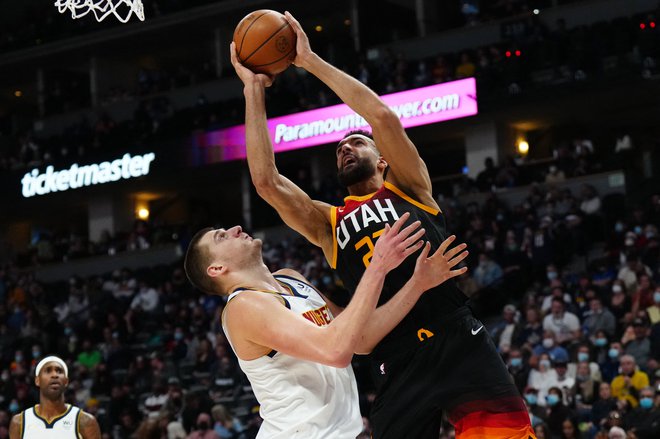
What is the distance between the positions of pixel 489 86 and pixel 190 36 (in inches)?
447

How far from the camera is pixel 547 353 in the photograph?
12961mm

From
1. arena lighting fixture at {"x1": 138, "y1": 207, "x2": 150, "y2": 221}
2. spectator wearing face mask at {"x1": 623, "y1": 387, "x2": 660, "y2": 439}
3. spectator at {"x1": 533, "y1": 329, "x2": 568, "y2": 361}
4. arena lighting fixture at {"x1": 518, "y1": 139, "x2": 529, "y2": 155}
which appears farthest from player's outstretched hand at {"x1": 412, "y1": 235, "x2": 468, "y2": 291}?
arena lighting fixture at {"x1": 138, "y1": 207, "x2": 150, "y2": 221}

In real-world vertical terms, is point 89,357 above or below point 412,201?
below

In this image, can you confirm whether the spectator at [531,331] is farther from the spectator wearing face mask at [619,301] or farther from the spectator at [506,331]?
the spectator wearing face mask at [619,301]

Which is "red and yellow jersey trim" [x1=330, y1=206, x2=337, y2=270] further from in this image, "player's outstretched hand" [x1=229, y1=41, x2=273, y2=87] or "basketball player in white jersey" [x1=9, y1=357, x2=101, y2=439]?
"basketball player in white jersey" [x1=9, y1=357, x2=101, y2=439]

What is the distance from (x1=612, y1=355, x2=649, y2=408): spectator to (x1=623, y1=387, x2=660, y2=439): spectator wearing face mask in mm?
125

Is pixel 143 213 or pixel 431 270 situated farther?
pixel 143 213

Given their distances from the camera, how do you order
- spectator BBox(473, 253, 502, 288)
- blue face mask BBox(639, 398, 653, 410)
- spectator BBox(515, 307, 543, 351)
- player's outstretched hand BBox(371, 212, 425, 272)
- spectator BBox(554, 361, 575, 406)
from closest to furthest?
1. player's outstretched hand BBox(371, 212, 425, 272)
2. blue face mask BBox(639, 398, 653, 410)
3. spectator BBox(554, 361, 575, 406)
4. spectator BBox(515, 307, 543, 351)
5. spectator BBox(473, 253, 502, 288)

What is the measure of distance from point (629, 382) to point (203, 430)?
5.70 m

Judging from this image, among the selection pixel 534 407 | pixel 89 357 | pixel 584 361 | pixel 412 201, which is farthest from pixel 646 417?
pixel 89 357

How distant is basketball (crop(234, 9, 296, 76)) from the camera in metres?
5.19

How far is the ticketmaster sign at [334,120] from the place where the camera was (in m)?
21.5

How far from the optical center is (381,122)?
16.6 ft

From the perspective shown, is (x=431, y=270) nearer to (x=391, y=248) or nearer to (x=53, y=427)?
(x=391, y=248)
